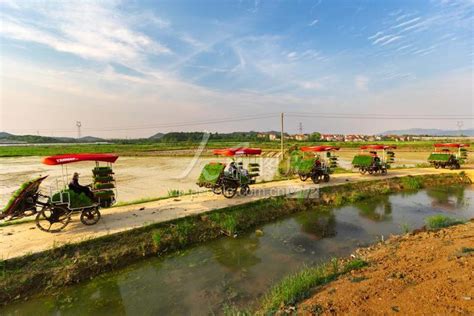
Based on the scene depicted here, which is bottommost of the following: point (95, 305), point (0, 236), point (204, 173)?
point (95, 305)

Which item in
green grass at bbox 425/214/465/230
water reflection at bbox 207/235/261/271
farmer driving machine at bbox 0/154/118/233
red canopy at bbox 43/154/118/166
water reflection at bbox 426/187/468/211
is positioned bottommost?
water reflection at bbox 207/235/261/271

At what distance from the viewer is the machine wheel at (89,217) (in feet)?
30.1

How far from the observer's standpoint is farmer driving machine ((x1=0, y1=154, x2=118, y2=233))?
787cm

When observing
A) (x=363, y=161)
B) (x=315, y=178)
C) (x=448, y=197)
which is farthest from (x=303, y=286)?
(x=363, y=161)

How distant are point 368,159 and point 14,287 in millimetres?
21112

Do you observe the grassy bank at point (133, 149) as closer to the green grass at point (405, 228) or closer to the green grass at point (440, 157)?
the green grass at point (440, 157)

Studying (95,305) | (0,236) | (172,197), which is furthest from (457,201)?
(0,236)

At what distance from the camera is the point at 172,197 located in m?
13.5

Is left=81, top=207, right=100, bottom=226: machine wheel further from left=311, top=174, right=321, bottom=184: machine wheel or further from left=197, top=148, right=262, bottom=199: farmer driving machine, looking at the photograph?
left=311, top=174, right=321, bottom=184: machine wheel

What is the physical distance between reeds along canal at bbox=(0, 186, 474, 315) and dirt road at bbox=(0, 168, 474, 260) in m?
1.62

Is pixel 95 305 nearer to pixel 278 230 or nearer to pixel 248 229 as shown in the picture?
pixel 248 229

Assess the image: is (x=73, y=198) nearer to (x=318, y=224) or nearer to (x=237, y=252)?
(x=237, y=252)

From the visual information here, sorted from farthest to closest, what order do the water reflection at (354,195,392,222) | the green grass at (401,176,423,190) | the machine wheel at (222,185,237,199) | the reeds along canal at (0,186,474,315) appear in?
the green grass at (401,176,423,190) < the machine wheel at (222,185,237,199) < the water reflection at (354,195,392,222) < the reeds along canal at (0,186,474,315)

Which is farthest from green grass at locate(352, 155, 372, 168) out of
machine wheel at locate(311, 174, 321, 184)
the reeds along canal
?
the reeds along canal
